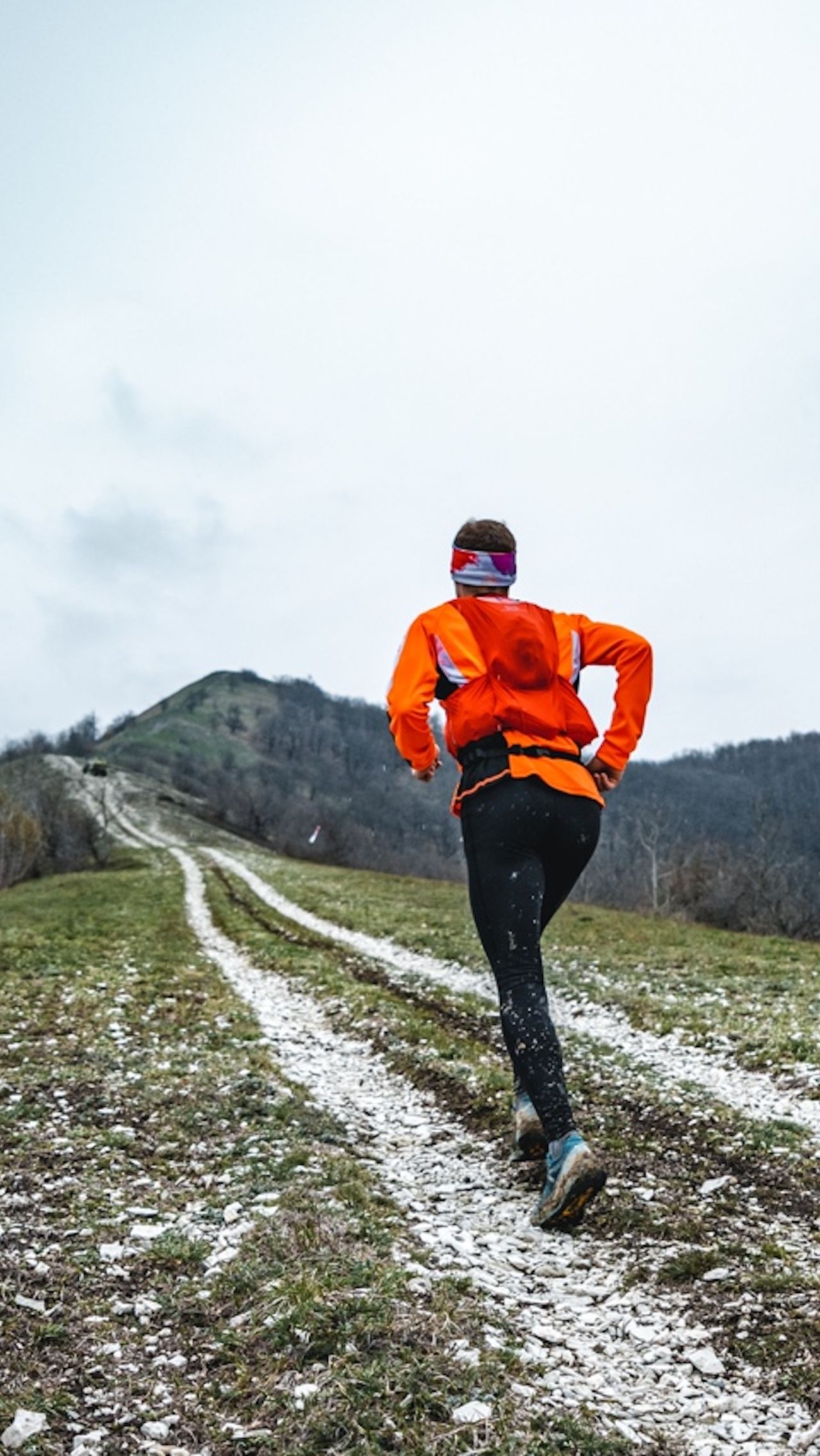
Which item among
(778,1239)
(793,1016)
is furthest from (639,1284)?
(793,1016)

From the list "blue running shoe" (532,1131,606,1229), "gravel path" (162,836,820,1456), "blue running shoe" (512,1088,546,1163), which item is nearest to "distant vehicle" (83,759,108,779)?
"gravel path" (162,836,820,1456)

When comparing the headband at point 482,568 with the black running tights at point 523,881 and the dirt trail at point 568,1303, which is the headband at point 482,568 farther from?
the dirt trail at point 568,1303

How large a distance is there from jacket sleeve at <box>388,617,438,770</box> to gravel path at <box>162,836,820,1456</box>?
8.50 feet

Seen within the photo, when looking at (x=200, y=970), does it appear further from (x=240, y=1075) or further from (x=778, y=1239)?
(x=778, y=1239)

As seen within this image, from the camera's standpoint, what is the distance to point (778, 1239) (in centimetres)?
488

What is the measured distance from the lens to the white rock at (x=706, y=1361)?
3803 mm

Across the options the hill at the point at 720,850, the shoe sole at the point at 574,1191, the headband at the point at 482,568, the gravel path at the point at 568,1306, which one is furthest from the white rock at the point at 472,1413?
the hill at the point at 720,850

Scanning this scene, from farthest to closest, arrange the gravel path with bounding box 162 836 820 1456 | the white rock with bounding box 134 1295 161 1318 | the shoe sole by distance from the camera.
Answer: the shoe sole
the white rock with bounding box 134 1295 161 1318
the gravel path with bounding box 162 836 820 1456

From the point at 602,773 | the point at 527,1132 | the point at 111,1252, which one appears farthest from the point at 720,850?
the point at 111,1252

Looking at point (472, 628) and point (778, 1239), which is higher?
point (472, 628)

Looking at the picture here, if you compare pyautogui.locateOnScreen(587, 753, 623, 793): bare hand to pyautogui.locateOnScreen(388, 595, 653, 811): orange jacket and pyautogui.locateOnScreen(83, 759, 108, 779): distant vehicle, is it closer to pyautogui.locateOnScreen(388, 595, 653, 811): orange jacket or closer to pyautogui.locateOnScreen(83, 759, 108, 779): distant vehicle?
pyautogui.locateOnScreen(388, 595, 653, 811): orange jacket

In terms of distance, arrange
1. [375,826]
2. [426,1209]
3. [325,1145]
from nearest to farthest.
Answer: [426,1209], [325,1145], [375,826]

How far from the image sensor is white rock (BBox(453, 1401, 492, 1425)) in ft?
11.1

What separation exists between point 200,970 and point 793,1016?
9.77m
